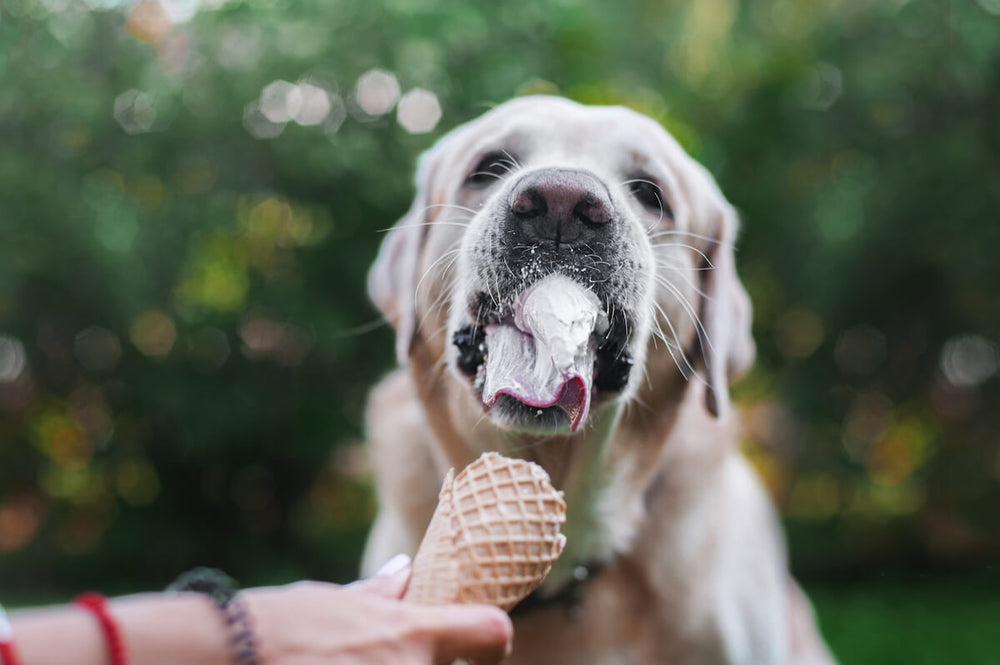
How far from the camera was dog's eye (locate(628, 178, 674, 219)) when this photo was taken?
2105 mm

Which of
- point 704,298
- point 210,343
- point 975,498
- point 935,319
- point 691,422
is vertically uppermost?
point 704,298

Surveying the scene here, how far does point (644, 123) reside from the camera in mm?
2248

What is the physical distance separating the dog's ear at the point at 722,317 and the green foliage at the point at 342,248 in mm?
2209

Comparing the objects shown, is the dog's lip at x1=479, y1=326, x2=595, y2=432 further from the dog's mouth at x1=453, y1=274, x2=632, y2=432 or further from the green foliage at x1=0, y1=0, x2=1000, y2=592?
the green foliage at x1=0, y1=0, x2=1000, y2=592

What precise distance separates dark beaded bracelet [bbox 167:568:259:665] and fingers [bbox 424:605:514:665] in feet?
0.77

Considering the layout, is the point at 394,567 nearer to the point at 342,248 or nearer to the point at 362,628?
the point at 362,628

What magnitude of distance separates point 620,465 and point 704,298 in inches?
20.1

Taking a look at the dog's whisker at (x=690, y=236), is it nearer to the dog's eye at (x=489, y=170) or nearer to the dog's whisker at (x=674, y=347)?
the dog's whisker at (x=674, y=347)

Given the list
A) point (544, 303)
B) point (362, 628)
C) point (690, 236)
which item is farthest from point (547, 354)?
point (690, 236)

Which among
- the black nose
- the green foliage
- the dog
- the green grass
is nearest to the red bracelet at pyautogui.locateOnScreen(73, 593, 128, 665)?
the dog

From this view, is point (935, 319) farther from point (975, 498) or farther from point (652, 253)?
point (652, 253)

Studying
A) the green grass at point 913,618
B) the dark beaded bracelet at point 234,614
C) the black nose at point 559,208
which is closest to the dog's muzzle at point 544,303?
the black nose at point 559,208

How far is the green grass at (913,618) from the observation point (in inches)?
178

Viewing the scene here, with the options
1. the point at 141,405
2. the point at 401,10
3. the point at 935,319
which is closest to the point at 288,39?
the point at 401,10
